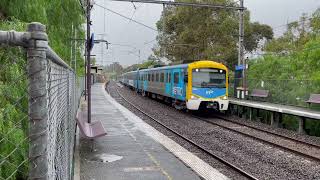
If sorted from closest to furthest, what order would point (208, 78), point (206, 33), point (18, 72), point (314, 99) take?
point (18, 72), point (314, 99), point (208, 78), point (206, 33)

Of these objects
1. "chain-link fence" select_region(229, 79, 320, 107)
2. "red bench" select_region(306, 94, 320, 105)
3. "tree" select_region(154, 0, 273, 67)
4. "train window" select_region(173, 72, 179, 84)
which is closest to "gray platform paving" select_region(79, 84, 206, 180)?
"red bench" select_region(306, 94, 320, 105)

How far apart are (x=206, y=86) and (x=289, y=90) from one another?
15.8 ft

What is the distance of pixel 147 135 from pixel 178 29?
110 ft

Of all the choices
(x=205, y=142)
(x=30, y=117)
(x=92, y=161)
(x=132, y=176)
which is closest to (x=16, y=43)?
(x=30, y=117)

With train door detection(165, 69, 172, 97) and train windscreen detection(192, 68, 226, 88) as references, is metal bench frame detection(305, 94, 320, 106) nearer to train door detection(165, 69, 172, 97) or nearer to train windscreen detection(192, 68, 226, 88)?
train windscreen detection(192, 68, 226, 88)

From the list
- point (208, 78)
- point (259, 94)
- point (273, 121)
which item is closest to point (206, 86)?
point (208, 78)

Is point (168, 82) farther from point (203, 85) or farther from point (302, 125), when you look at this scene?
point (302, 125)

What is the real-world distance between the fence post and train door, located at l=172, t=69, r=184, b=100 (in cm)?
2236

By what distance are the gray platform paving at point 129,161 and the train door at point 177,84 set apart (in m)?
9.49

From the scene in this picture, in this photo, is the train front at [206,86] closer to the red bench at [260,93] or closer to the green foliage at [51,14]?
the red bench at [260,93]

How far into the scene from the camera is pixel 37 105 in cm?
187

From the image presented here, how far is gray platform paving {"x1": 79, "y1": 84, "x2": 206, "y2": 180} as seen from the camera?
9053mm

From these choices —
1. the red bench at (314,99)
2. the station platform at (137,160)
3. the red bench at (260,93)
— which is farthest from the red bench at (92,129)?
the red bench at (260,93)

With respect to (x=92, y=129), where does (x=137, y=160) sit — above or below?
below
